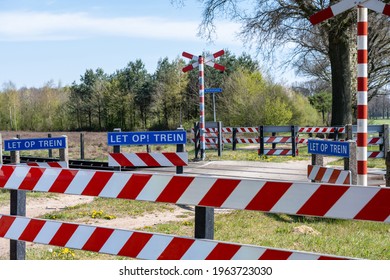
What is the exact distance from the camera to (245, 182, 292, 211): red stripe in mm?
3537

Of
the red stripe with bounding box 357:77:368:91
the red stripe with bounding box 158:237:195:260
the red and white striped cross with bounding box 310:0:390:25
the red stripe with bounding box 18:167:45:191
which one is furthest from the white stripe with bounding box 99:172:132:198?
the red and white striped cross with bounding box 310:0:390:25

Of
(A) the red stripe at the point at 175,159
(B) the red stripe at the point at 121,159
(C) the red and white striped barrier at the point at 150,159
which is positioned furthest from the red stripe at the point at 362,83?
(B) the red stripe at the point at 121,159

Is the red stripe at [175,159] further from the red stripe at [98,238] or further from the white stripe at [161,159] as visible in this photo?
the red stripe at [98,238]

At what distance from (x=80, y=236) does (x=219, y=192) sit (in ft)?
4.62

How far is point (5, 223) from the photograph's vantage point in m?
4.71

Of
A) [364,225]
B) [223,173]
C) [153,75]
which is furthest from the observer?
[153,75]

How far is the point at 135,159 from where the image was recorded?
377 inches

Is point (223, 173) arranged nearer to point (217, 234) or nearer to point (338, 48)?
point (217, 234)

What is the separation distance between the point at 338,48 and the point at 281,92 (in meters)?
19.6

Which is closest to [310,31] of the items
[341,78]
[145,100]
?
[341,78]

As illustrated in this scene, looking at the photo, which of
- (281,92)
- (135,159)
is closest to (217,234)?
(135,159)

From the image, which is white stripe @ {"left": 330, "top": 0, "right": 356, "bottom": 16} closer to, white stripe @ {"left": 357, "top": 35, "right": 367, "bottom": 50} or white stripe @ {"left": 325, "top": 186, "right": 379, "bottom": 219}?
white stripe @ {"left": 357, "top": 35, "right": 367, "bottom": 50}

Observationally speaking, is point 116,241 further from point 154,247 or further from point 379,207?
point 379,207

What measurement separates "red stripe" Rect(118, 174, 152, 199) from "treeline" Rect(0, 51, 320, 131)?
1442 inches
